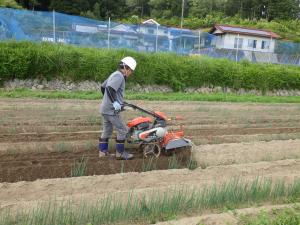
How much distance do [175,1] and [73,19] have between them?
50.2 meters

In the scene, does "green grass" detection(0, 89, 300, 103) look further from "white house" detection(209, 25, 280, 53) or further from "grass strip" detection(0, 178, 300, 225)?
"white house" detection(209, 25, 280, 53)

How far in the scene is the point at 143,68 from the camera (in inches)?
765

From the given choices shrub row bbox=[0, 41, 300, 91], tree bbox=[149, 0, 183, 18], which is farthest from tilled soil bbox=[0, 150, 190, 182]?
tree bbox=[149, 0, 183, 18]

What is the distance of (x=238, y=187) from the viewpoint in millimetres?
6195

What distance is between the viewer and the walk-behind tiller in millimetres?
8148

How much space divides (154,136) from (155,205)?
9.31ft

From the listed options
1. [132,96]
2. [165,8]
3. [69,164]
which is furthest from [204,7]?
[69,164]

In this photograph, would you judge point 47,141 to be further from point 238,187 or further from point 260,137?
point 260,137

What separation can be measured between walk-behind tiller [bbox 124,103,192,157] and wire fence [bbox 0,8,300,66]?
1211cm

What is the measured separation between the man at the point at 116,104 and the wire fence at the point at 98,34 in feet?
39.6

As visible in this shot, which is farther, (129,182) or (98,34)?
(98,34)

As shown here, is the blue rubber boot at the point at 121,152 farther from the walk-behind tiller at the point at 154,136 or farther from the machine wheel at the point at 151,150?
the machine wheel at the point at 151,150

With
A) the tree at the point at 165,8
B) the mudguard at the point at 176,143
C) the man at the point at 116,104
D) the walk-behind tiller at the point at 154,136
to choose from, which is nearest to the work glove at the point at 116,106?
the man at the point at 116,104

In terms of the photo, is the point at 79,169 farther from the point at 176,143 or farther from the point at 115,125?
the point at 176,143
